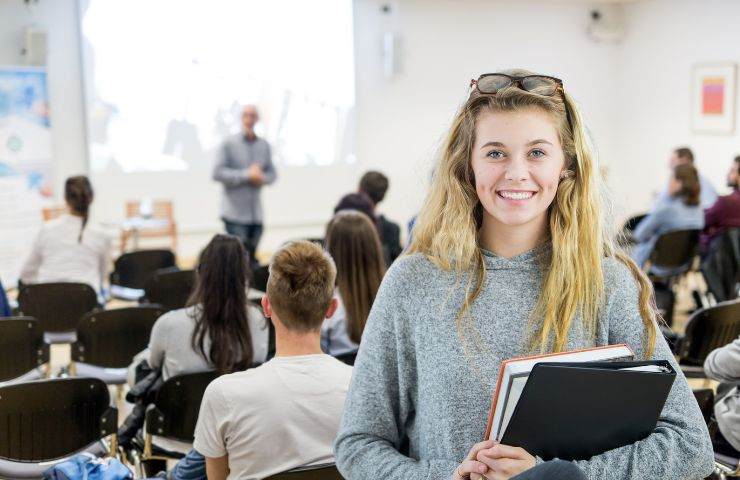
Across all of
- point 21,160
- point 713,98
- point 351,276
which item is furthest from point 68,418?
point 713,98

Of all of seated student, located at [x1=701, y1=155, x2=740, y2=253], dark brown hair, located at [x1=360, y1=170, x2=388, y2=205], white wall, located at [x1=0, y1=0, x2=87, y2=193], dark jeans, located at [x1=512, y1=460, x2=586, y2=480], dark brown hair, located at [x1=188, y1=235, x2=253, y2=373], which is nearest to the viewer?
dark jeans, located at [x1=512, y1=460, x2=586, y2=480]

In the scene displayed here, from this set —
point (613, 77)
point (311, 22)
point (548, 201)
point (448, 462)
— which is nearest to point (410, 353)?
point (448, 462)

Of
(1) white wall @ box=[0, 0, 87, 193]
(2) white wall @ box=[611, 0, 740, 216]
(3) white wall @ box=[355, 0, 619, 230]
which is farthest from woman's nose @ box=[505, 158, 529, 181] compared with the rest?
(2) white wall @ box=[611, 0, 740, 216]

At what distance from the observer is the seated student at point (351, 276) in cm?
358

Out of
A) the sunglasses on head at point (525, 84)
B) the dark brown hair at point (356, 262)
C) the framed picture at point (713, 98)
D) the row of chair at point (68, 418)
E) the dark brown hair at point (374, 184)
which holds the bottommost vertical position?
the row of chair at point (68, 418)

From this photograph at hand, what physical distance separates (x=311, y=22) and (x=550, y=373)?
29.9 ft

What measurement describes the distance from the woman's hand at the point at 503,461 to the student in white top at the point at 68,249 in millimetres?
4457

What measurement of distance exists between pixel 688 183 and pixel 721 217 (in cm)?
40

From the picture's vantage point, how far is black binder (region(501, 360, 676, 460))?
48.2 inches

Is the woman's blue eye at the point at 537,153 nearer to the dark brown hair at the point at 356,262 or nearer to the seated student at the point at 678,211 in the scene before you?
the dark brown hair at the point at 356,262

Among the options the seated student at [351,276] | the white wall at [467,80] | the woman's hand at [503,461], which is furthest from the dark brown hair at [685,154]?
the woman's hand at [503,461]

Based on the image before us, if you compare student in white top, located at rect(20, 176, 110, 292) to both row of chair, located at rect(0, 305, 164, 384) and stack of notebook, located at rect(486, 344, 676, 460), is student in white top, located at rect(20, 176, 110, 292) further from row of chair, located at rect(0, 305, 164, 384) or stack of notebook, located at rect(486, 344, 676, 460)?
stack of notebook, located at rect(486, 344, 676, 460)

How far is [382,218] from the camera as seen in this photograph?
570 cm

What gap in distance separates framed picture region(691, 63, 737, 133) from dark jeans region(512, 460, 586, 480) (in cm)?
981
